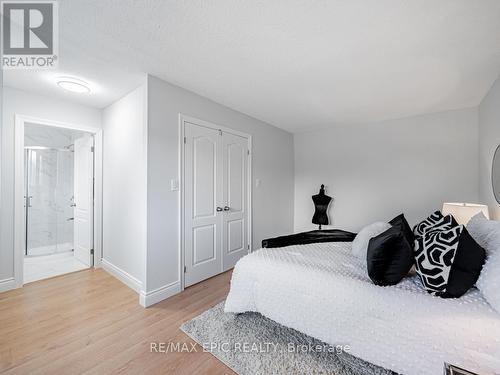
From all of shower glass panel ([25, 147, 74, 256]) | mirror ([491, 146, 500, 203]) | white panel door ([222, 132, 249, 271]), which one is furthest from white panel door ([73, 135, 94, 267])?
mirror ([491, 146, 500, 203])

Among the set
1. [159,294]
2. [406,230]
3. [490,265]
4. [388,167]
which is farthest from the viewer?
[388,167]

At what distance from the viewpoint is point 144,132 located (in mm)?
2252

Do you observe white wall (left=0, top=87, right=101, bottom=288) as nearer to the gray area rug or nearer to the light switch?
the light switch

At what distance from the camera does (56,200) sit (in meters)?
4.18

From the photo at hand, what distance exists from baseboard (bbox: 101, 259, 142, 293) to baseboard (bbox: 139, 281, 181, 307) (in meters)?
0.27

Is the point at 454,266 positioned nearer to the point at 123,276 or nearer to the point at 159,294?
the point at 159,294

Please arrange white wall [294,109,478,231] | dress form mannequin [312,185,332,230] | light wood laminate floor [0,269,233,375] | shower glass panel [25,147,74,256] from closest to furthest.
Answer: light wood laminate floor [0,269,233,375], white wall [294,109,478,231], shower glass panel [25,147,74,256], dress form mannequin [312,185,332,230]

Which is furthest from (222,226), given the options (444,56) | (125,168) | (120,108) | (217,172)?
(444,56)

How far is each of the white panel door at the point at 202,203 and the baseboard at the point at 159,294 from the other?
0.16 meters

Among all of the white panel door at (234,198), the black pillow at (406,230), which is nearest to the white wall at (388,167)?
the white panel door at (234,198)

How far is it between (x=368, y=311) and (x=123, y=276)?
275 cm

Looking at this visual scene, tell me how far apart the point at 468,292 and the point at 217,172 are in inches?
100

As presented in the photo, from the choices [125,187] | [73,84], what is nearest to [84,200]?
[125,187]

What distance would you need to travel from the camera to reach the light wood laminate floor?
148 centimetres
